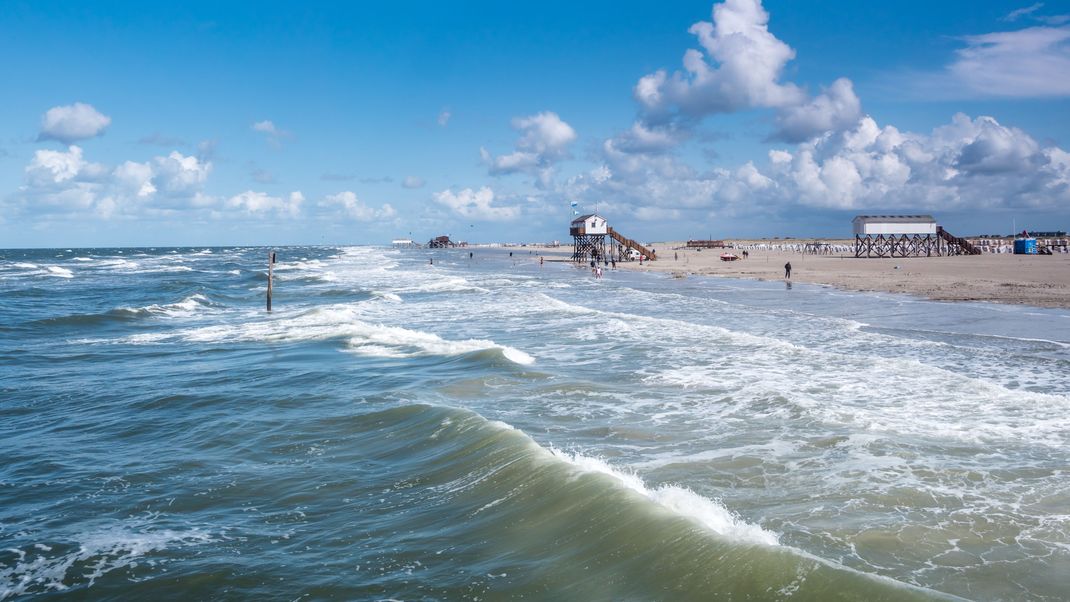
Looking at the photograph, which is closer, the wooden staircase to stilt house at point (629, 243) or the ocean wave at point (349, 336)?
the ocean wave at point (349, 336)

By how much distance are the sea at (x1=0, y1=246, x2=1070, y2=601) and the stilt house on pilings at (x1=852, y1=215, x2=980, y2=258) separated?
60228 millimetres

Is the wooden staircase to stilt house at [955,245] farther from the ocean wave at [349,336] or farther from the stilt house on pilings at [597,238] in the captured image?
the ocean wave at [349,336]

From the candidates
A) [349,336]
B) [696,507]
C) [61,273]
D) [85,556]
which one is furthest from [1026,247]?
[61,273]

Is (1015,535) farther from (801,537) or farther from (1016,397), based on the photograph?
(1016,397)

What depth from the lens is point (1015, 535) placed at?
7.21 m

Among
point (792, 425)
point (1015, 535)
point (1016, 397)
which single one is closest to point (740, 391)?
point (792, 425)

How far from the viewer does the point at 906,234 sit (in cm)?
7712

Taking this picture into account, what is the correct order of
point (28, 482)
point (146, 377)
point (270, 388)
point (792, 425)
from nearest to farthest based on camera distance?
point (28, 482), point (792, 425), point (270, 388), point (146, 377)

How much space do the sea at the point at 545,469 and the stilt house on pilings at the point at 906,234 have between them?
6023cm

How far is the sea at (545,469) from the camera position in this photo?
21.7 ft

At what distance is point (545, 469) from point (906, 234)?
259 feet

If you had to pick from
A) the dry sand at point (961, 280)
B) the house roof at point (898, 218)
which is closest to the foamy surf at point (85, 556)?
the dry sand at point (961, 280)

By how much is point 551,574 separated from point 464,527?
57.8 inches

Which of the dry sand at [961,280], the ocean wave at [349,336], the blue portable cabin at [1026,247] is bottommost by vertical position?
the ocean wave at [349,336]
